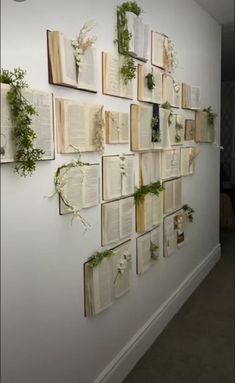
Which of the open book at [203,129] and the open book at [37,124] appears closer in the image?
the open book at [37,124]

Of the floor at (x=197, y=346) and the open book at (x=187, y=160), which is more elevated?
the open book at (x=187, y=160)

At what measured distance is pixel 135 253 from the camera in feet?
7.25

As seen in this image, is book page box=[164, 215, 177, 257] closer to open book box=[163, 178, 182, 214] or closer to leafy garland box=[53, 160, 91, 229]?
open book box=[163, 178, 182, 214]

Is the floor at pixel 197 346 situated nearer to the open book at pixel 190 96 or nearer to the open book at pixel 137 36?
the open book at pixel 190 96

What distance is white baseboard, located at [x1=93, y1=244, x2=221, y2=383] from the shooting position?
1.99 metres

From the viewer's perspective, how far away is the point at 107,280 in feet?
6.17

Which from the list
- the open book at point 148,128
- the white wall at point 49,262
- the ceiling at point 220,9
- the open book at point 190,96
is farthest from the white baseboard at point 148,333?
the ceiling at point 220,9

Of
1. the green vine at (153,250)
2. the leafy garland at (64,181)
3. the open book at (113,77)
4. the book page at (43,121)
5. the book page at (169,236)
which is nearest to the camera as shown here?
the book page at (43,121)

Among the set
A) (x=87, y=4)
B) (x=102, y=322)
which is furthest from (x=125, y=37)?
(x=102, y=322)

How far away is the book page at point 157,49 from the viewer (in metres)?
2.25

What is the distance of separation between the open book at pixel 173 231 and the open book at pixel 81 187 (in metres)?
0.94

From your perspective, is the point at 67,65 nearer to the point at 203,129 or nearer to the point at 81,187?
the point at 81,187

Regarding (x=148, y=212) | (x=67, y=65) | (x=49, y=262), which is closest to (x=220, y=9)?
(x=148, y=212)

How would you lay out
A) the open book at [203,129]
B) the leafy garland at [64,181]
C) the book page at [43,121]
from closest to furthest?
the book page at [43,121]
the leafy garland at [64,181]
the open book at [203,129]
